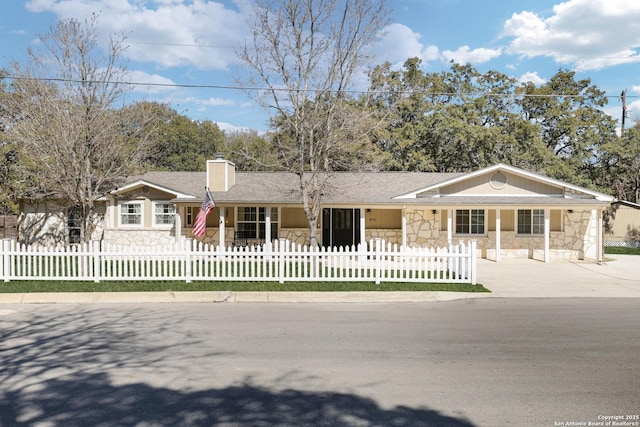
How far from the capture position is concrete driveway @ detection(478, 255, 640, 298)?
12.5m

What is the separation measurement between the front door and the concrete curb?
945cm

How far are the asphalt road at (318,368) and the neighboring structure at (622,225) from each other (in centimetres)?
2398

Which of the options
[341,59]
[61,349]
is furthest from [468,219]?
[61,349]

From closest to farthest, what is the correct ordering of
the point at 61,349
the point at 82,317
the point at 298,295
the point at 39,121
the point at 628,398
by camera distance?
the point at 628,398, the point at 61,349, the point at 82,317, the point at 298,295, the point at 39,121

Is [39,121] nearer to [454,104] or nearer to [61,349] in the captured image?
[61,349]

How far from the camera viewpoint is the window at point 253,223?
2117 cm

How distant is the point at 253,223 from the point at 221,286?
28.8 ft

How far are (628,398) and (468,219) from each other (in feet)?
52.9

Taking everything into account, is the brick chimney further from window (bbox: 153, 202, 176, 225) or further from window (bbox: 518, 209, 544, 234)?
window (bbox: 518, 209, 544, 234)

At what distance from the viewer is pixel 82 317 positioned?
9555 millimetres

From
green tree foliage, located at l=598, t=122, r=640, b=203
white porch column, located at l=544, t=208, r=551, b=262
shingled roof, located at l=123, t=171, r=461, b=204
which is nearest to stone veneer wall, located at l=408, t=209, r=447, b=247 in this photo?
shingled roof, located at l=123, t=171, r=461, b=204

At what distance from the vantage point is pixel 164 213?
21.1 meters

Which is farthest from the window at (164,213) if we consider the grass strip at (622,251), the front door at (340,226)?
the grass strip at (622,251)

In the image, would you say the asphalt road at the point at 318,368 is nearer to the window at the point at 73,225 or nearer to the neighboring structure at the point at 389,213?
the neighboring structure at the point at 389,213
